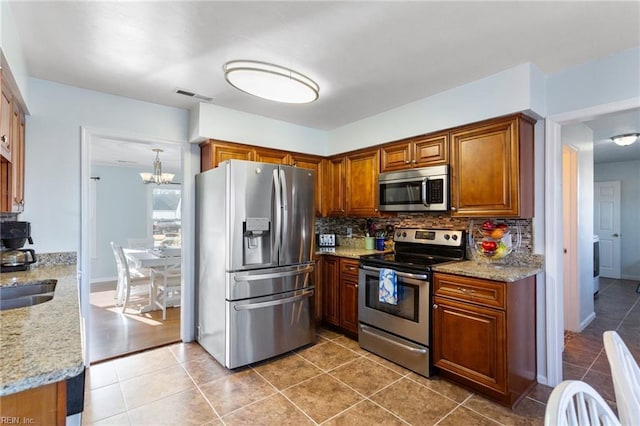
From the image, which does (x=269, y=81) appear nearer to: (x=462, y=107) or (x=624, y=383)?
(x=462, y=107)

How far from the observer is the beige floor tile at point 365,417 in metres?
2.02

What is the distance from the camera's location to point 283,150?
3736 mm

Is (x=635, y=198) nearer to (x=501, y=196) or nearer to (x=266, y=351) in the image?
(x=501, y=196)

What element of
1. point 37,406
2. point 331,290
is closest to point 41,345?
point 37,406

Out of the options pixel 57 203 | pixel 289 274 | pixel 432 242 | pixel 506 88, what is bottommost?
pixel 289 274

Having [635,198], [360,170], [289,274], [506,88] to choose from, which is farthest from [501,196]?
[635,198]

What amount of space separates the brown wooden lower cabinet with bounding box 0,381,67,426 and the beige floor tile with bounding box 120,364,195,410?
1.59 meters

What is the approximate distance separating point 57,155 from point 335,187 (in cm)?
280

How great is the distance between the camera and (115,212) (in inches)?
261

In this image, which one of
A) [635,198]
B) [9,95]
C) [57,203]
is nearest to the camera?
[9,95]

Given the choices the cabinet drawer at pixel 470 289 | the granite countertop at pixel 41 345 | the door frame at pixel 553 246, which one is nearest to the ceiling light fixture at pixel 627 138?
the door frame at pixel 553 246

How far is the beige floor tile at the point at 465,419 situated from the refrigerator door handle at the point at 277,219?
5.71 ft

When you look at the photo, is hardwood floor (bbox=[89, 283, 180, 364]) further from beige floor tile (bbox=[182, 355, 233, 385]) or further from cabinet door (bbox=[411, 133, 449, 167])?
cabinet door (bbox=[411, 133, 449, 167])

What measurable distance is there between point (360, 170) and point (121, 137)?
2.49 m
